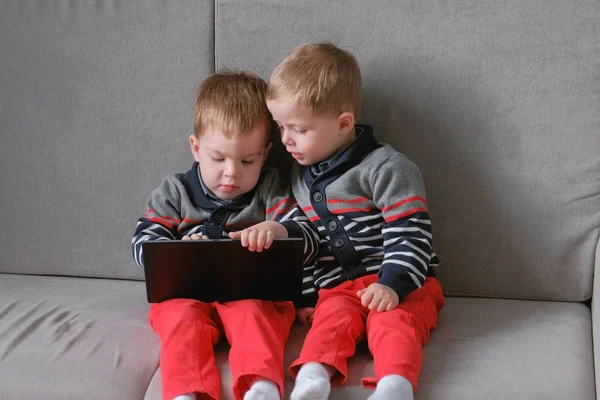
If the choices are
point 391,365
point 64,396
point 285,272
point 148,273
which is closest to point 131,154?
point 148,273

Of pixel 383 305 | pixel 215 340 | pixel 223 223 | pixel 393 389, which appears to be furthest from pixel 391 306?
pixel 223 223

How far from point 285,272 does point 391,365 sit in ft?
1.17

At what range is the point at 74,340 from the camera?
1726 mm

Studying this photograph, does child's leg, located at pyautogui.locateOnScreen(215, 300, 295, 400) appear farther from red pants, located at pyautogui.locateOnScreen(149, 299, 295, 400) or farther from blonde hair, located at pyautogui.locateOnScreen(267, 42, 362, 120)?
blonde hair, located at pyautogui.locateOnScreen(267, 42, 362, 120)

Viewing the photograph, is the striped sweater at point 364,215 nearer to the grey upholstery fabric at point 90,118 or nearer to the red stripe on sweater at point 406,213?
the red stripe on sweater at point 406,213

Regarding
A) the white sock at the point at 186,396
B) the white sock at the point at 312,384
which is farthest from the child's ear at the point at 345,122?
the white sock at the point at 186,396

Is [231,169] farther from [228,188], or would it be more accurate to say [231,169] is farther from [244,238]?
[244,238]

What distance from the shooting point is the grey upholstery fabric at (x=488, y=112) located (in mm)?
1858

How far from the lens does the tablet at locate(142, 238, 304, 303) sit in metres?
1.70

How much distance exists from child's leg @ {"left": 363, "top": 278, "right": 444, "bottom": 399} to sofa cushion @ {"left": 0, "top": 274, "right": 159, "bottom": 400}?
451 millimetres

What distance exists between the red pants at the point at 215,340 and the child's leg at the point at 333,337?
2.3 inches

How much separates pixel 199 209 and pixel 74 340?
0.42 meters

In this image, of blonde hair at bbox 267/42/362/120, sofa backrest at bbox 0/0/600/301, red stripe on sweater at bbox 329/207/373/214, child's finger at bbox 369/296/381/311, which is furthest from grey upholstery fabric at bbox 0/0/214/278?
child's finger at bbox 369/296/381/311

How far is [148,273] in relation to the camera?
174cm
